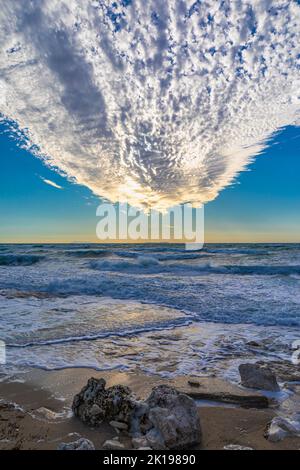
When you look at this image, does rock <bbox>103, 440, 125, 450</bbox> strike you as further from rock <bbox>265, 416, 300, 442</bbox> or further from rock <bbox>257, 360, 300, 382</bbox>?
rock <bbox>257, 360, 300, 382</bbox>

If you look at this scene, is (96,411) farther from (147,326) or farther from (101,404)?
(147,326)

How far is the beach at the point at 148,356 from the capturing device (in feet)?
9.66

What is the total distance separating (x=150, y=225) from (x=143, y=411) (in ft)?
64.2

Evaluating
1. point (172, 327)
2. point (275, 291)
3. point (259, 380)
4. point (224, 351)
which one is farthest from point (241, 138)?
point (259, 380)

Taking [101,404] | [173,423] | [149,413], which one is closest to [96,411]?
[101,404]

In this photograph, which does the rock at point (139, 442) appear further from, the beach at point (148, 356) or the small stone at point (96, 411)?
the small stone at point (96, 411)

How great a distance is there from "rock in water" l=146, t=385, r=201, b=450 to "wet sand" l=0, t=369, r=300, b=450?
15cm

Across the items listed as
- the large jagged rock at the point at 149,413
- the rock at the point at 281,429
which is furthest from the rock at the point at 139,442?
the rock at the point at 281,429

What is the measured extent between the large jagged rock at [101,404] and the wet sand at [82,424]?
0.26ft

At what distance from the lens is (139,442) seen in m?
2.61

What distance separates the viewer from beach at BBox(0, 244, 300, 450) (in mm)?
2945

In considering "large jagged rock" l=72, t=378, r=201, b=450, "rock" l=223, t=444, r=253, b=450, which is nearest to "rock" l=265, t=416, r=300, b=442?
"rock" l=223, t=444, r=253, b=450

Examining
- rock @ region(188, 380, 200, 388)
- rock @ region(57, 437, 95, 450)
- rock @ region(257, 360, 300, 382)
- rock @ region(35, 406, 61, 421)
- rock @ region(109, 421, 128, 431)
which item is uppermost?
rock @ region(57, 437, 95, 450)
